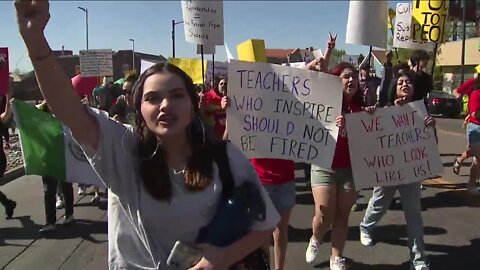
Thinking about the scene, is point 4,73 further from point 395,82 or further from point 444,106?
point 444,106

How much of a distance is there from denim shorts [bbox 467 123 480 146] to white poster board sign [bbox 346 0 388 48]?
2.80 meters

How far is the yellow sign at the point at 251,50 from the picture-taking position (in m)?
6.65

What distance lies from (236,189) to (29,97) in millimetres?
36110

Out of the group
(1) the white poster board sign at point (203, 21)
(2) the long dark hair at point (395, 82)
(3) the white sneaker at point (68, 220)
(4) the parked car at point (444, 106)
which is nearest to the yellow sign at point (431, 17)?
(2) the long dark hair at point (395, 82)

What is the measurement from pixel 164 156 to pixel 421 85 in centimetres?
373

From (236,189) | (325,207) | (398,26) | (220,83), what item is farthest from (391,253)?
(398,26)

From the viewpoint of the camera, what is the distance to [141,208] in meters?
1.68

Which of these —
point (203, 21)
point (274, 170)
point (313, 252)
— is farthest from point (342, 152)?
point (203, 21)

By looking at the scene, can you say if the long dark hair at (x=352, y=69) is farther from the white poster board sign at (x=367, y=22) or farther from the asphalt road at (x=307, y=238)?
the asphalt road at (x=307, y=238)

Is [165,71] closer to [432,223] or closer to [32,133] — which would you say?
[32,133]

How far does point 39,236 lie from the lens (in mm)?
5465

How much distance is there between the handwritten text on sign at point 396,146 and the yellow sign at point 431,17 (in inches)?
117

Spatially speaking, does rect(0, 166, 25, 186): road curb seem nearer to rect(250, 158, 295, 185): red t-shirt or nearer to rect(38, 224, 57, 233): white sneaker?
rect(38, 224, 57, 233): white sneaker

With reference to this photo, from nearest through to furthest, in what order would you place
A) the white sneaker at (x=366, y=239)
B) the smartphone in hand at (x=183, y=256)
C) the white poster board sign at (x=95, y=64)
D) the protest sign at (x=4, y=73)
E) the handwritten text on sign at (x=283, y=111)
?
the smartphone in hand at (x=183, y=256) → the handwritten text on sign at (x=283, y=111) → the white sneaker at (x=366, y=239) → the protest sign at (x=4, y=73) → the white poster board sign at (x=95, y=64)
